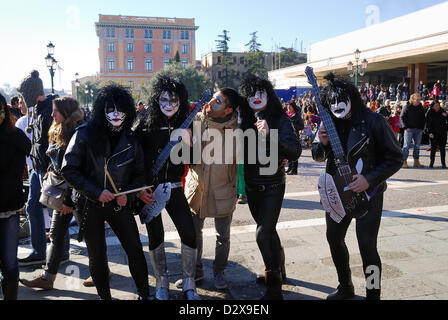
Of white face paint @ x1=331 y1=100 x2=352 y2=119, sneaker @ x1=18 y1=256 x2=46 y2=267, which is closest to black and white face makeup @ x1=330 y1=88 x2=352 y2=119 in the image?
white face paint @ x1=331 y1=100 x2=352 y2=119

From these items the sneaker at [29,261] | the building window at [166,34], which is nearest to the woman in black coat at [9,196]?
the sneaker at [29,261]

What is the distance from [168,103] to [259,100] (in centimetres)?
79

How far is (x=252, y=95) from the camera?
3465mm

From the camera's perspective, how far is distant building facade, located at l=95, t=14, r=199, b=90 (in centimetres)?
7900

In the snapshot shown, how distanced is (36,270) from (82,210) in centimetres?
167

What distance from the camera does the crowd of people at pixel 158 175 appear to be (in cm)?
289

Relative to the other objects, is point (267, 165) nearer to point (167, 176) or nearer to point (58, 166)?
point (167, 176)

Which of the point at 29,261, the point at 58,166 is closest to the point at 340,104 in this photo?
the point at 58,166

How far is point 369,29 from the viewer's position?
123 feet

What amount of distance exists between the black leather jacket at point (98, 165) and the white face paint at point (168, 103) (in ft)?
1.39

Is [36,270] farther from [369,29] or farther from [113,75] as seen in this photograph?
[113,75]

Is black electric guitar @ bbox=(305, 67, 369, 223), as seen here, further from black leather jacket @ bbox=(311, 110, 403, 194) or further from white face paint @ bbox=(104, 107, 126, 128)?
white face paint @ bbox=(104, 107, 126, 128)

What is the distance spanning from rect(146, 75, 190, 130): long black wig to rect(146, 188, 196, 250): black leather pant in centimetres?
59

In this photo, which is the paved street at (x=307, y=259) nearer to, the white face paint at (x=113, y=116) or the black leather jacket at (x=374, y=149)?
the black leather jacket at (x=374, y=149)
